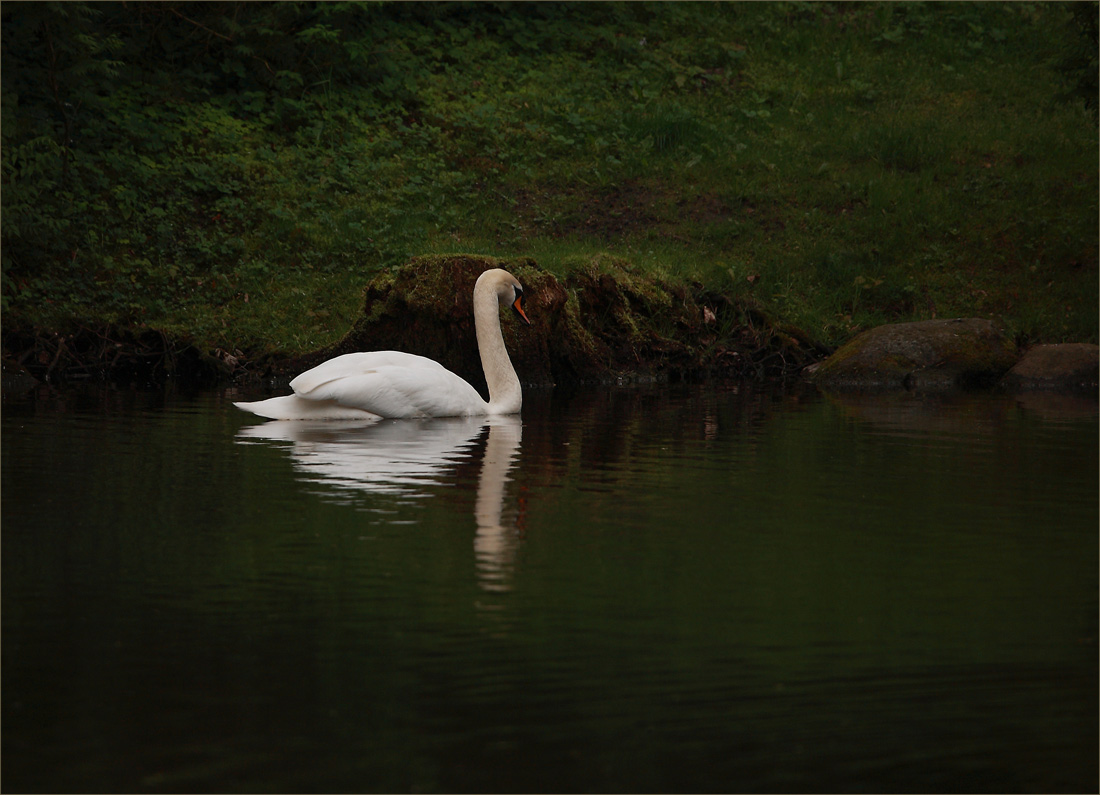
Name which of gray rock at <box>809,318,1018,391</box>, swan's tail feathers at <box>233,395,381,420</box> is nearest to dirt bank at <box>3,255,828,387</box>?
gray rock at <box>809,318,1018,391</box>

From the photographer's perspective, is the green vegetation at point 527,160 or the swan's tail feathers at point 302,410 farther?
the green vegetation at point 527,160

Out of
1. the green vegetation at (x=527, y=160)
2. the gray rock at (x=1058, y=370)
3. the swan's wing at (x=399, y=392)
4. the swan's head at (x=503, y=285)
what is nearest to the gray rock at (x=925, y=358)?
the gray rock at (x=1058, y=370)

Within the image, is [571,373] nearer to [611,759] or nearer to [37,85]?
[37,85]

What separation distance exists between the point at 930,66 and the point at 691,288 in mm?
9490

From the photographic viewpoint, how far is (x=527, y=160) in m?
21.6

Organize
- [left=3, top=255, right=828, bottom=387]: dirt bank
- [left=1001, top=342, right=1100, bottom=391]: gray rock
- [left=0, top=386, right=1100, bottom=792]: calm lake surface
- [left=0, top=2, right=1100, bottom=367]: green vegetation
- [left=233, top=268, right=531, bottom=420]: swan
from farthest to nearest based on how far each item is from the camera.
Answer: [left=0, top=2, right=1100, bottom=367]: green vegetation → [left=1001, top=342, right=1100, bottom=391]: gray rock → [left=3, top=255, right=828, bottom=387]: dirt bank → [left=233, top=268, right=531, bottom=420]: swan → [left=0, top=386, right=1100, bottom=792]: calm lake surface

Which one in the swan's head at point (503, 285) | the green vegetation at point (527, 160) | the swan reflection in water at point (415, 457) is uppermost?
the green vegetation at point (527, 160)

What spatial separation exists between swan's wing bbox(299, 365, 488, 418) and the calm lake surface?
5.97 feet

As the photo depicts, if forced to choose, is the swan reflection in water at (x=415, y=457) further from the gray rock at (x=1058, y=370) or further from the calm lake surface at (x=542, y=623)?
the gray rock at (x=1058, y=370)

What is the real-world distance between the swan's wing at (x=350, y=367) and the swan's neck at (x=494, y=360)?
2.40ft

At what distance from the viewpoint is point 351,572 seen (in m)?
5.36

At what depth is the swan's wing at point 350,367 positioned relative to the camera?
10641mm

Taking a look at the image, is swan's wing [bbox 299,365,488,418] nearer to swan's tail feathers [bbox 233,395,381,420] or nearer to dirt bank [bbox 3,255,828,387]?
swan's tail feathers [bbox 233,395,381,420]

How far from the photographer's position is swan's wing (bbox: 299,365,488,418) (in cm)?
1077
